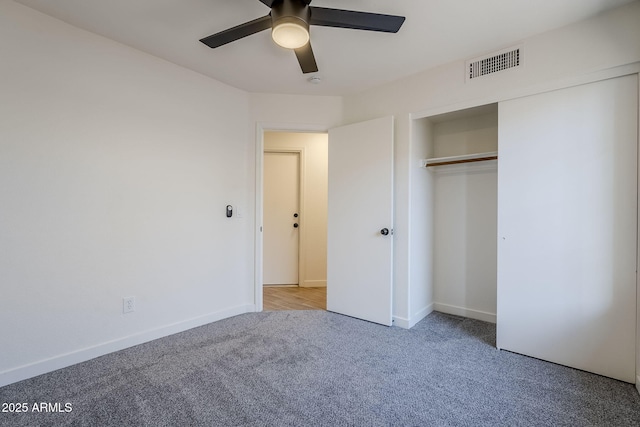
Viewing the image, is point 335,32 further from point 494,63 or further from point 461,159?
point 461,159

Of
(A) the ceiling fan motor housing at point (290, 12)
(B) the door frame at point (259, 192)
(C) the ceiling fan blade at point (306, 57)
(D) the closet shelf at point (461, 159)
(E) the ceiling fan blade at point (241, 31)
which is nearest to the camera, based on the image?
(A) the ceiling fan motor housing at point (290, 12)

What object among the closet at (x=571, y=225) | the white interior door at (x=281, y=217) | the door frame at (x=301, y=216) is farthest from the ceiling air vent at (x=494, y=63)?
the white interior door at (x=281, y=217)

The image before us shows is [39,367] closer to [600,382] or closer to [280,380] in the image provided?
[280,380]

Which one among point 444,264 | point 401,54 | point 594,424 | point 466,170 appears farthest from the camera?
point 444,264

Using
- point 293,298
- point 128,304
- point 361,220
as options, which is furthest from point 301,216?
point 128,304

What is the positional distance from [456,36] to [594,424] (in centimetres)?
252

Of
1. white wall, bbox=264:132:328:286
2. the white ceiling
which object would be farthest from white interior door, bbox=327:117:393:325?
white wall, bbox=264:132:328:286

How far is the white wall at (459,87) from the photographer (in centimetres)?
192

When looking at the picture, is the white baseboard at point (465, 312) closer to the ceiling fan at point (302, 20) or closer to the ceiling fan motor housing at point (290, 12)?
the ceiling fan at point (302, 20)

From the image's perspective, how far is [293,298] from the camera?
3.83 m

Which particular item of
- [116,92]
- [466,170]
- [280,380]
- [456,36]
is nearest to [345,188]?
[466,170]

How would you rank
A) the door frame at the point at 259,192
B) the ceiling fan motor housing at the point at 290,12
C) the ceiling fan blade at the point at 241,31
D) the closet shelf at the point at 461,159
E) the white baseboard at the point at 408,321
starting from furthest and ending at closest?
the door frame at the point at 259,192, the white baseboard at the point at 408,321, the closet shelf at the point at 461,159, the ceiling fan blade at the point at 241,31, the ceiling fan motor housing at the point at 290,12

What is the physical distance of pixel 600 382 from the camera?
190 centimetres

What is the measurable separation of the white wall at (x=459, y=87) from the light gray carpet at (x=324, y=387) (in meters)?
0.81
